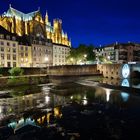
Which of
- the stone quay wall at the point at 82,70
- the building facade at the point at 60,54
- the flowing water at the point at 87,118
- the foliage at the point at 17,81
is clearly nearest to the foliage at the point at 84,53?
the building facade at the point at 60,54

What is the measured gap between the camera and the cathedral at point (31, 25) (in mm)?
102438

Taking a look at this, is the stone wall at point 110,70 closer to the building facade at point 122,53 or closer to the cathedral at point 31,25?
the building facade at point 122,53

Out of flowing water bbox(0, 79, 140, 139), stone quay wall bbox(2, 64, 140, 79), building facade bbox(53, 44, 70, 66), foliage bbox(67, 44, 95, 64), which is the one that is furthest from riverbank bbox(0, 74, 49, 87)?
building facade bbox(53, 44, 70, 66)

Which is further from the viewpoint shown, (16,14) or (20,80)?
(16,14)

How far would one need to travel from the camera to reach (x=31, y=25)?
358ft

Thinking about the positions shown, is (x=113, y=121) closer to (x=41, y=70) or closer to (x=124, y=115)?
(x=124, y=115)

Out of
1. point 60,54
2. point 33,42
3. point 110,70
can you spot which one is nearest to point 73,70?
point 110,70

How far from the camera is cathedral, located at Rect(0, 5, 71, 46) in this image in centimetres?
10244

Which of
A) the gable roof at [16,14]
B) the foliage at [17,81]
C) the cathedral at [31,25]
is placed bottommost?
the foliage at [17,81]

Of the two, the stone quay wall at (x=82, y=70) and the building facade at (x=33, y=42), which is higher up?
the building facade at (x=33, y=42)

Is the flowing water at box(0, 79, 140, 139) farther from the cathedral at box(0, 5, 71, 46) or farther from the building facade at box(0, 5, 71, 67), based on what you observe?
the cathedral at box(0, 5, 71, 46)

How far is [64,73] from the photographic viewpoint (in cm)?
7631

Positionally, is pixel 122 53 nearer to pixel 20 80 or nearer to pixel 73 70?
pixel 73 70

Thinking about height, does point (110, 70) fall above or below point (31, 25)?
below
